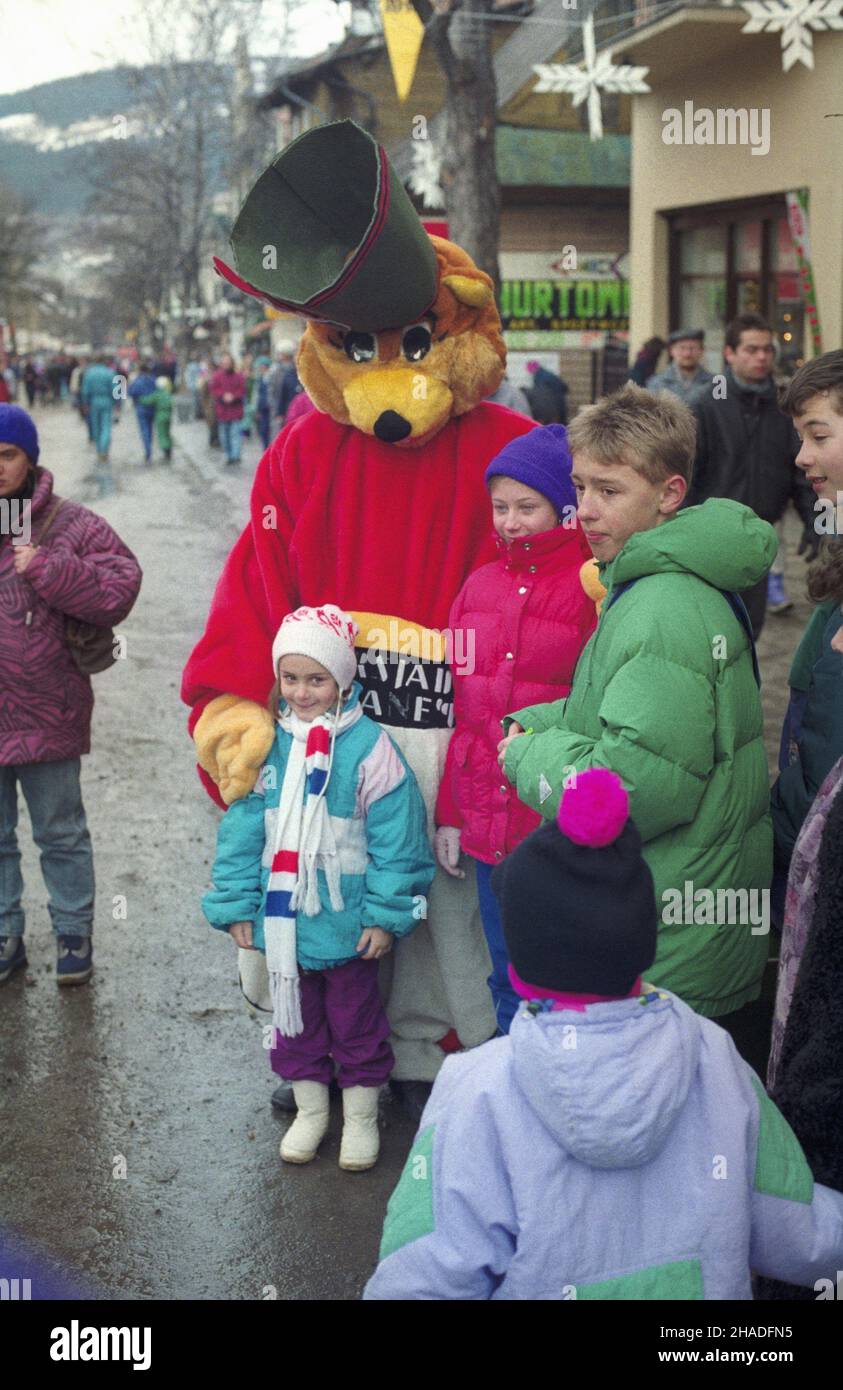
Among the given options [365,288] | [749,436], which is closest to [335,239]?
[365,288]

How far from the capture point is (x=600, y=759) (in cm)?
273

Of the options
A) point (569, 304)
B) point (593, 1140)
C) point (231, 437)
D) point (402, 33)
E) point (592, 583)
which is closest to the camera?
point (593, 1140)

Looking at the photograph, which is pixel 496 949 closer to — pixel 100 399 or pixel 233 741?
pixel 233 741

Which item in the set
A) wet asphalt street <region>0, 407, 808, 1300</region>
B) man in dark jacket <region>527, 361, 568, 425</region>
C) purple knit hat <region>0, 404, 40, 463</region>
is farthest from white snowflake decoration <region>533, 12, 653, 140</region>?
purple knit hat <region>0, 404, 40, 463</region>

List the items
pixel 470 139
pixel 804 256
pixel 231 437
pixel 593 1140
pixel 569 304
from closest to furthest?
pixel 593 1140 → pixel 470 139 → pixel 804 256 → pixel 569 304 → pixel 231 437

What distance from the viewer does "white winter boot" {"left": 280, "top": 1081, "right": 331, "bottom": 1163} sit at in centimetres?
368

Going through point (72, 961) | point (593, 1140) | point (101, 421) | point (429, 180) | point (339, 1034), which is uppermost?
point (429, 180)

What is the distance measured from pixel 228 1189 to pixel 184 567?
9931mm

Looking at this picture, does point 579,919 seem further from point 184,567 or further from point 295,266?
point 184,567

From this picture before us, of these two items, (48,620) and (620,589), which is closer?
(620,589)

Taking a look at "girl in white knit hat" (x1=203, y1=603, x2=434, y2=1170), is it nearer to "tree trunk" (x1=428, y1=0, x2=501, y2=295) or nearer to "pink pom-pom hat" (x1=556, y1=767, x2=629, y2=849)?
"pink pom-pom hat" (x1=556, y1=767, x2=629, y2=849)

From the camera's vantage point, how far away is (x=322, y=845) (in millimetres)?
3500

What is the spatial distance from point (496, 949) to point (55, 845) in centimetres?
175
